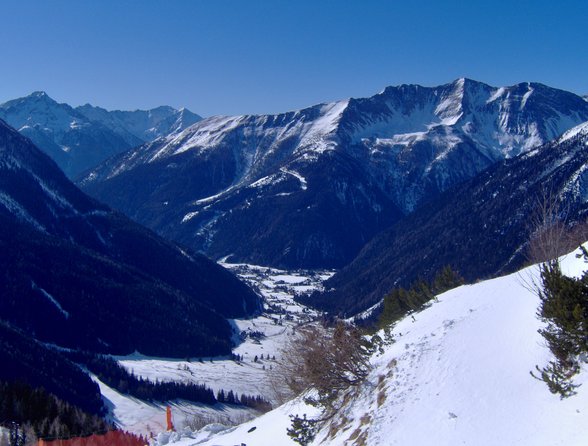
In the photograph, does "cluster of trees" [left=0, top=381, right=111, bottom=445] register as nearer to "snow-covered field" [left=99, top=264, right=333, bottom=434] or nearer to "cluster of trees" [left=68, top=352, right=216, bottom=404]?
"snow-covered field" [left=99, top=264, right=333, bottom=434]

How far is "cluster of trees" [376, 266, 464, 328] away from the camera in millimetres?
39938

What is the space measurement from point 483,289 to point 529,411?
1416 cm

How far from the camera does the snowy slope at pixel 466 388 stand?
2028 cm

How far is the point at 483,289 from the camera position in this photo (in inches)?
1356

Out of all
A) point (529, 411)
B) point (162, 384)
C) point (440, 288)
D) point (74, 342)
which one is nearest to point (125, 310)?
point (74, 342)

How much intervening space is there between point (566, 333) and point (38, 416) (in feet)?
174

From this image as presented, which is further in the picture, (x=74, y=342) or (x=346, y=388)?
(x=74, y=342)

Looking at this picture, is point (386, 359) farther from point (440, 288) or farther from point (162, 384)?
point (162, 384)

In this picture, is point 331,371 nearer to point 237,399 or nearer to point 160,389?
point 237,399

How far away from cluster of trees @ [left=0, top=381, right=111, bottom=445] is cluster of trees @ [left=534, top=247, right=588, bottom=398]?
1500 inches

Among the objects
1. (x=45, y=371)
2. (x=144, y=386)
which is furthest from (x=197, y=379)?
(x=45, y=371)

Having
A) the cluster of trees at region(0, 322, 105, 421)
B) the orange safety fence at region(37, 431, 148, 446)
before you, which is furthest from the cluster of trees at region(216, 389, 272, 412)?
the orange safety fence at region(37, 431, 148, 446)

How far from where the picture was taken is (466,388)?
78.5 feet

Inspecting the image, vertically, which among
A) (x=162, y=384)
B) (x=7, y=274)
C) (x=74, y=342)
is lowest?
(x=162, y=384)
